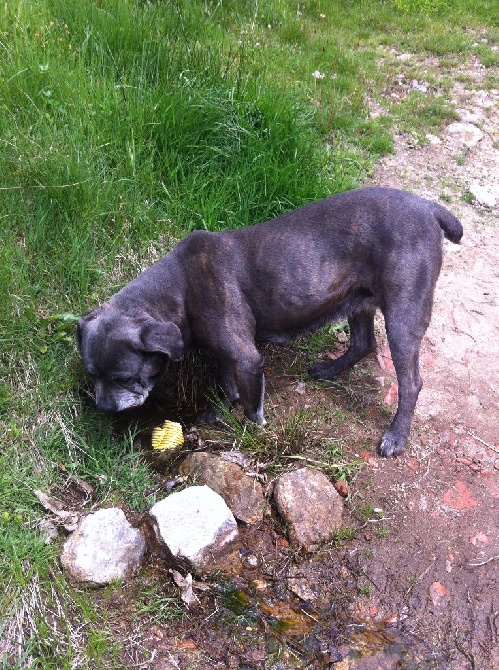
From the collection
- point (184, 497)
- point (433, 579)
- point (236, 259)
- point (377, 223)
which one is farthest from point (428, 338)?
point (184, 497)

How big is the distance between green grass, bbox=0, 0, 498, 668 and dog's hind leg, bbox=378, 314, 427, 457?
2.10 feet

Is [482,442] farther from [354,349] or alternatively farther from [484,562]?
[354,349]

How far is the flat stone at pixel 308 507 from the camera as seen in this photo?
3.82m

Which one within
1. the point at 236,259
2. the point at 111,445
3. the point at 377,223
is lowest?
the point at 111,445

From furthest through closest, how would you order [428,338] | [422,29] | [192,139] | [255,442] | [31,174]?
[422,29] < [192,139] < [428,338] < [31,174] < [255,442]

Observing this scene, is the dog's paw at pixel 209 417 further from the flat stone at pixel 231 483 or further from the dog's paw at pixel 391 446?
the dog's paw at pixel 391 446

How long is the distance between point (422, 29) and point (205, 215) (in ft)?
20.7

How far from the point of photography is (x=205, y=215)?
5367 mm

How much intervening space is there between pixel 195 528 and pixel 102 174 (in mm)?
2841

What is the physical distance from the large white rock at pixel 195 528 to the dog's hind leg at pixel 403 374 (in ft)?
4.18

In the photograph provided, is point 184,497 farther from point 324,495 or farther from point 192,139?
point 192,139

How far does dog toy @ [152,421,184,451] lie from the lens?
4324mm

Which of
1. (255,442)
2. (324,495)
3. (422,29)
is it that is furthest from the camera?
(422,29)

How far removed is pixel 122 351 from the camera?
4.07 metres
